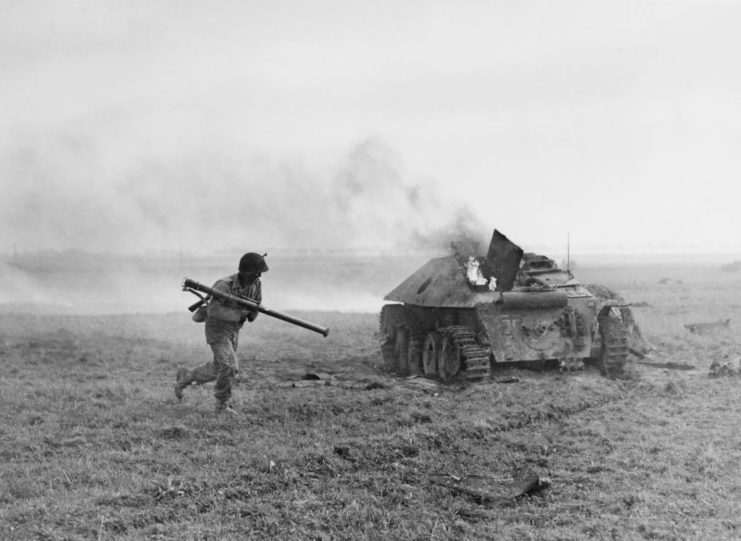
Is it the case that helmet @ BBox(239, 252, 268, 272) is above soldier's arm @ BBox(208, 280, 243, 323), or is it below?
above

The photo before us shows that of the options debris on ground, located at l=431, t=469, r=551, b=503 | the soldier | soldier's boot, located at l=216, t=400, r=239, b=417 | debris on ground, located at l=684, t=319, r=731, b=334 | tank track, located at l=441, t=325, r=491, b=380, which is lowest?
debris on ground, located at l=431, t=469, r=551, b=503

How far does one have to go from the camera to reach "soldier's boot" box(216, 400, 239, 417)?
10219mm

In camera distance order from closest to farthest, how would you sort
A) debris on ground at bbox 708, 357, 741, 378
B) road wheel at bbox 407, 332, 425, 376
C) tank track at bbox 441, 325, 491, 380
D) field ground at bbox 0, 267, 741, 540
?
field ground at bbox 0, 267, 741, 540
tank track at bbox 441, 325, 491, 380
debris on ground at bbox 708, 357, 741, 378
road wheel at bbox 407, 332, 425, 376

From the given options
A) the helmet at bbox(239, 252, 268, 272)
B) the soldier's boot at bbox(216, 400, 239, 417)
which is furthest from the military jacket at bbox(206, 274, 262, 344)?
the soldier's boot at bbox(216, 400, 239, 417)

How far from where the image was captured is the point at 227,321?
10.4 metres

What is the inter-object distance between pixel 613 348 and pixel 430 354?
3.51m

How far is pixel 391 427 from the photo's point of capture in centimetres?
946

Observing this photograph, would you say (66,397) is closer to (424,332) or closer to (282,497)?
(282,497)

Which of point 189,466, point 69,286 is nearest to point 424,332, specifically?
point 189,466

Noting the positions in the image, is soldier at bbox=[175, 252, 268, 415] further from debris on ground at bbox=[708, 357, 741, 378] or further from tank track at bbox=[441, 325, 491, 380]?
debris on ground at bbox=[708, 357, 741, 378]

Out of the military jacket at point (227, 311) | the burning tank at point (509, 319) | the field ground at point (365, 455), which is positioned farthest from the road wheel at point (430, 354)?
the military jacket at point (227, 311)

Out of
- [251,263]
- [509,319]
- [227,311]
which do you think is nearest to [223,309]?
[227,311]

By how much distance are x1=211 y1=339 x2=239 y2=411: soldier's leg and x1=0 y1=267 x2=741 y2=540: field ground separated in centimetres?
33

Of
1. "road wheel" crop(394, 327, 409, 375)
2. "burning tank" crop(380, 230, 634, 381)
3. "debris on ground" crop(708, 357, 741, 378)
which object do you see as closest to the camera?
"debris on ground" crop(708, 357, 741, 378)
